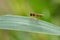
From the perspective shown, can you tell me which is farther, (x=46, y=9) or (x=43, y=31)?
(x=46, y=9)

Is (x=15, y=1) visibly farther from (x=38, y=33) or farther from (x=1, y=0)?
(x=38, y=33)

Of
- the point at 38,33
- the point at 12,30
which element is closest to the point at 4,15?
the point at 12,30

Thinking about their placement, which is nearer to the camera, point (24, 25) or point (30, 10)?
point (24, 25)
